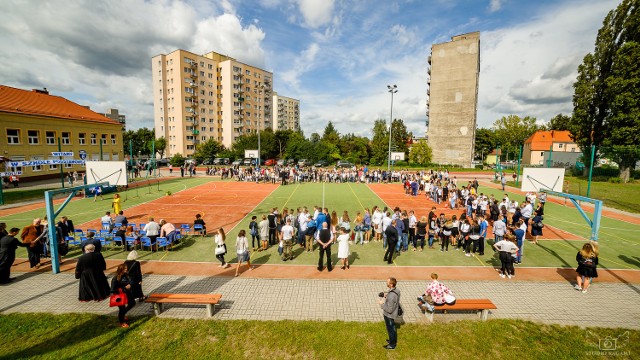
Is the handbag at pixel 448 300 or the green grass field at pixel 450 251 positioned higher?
the handbag at pixel 448 300

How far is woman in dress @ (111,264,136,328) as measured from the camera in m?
7.10

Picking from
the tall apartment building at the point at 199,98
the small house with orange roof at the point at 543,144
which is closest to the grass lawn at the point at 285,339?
the tall apartment building at the point at 199,98

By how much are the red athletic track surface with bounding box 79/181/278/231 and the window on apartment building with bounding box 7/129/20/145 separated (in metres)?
22.4

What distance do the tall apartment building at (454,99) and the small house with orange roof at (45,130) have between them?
59543mm

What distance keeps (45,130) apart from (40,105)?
4.40 m

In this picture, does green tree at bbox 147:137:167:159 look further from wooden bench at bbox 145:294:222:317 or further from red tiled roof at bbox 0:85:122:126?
wooden bench at bbox 145:294:222:317

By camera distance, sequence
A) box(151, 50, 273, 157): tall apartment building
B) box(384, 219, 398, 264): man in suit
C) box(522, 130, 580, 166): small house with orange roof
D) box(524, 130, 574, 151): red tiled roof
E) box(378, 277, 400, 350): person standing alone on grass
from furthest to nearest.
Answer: box(524, 130, 574, 151): red tiled roof → box(522, 130, 580, 166): small house with orange roof → box(151, 50, 273, 157): tall apartment building → box(384, 219, 398, 264): man in suit → box(378, 277, 400, 350): person standing alone on grass

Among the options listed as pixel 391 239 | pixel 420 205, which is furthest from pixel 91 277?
pixel 420 205

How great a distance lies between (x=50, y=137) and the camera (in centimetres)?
3638

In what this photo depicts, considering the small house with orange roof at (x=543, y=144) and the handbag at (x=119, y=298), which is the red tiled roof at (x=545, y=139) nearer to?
the small house with orange roof at (x=543, y=144)

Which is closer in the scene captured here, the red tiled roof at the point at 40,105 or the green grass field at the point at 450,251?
the green grass field at the point at 450,251

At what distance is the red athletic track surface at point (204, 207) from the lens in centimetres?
1761

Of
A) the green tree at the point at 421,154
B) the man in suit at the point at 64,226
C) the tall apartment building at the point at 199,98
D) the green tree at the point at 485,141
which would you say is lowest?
the man in suit at the point at 64,226

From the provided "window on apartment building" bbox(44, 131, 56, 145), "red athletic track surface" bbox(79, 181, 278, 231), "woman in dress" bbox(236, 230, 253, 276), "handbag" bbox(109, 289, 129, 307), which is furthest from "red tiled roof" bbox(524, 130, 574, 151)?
"window on apartment building" bbox(44, 131, 56, 145)
